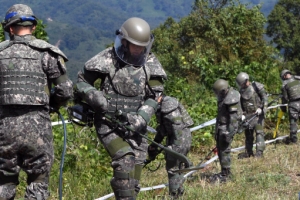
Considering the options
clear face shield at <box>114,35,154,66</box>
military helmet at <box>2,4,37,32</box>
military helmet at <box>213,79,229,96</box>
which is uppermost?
military helmet at <box>2,4,37,32</box>

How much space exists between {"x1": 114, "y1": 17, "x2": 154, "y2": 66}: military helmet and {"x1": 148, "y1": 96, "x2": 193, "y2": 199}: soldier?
1.47m

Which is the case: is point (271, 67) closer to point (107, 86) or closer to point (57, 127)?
point (57, 127)

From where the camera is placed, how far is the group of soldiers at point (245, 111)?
27.8 feet

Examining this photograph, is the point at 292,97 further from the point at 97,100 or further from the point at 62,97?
the point at 62,97

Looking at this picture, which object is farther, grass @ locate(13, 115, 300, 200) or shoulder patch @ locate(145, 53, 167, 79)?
grass @ locate(13, 115, 300, 200)

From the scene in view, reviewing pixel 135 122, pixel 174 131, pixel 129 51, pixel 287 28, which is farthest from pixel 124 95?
pixel 287 28

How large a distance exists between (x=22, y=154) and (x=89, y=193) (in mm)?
2401

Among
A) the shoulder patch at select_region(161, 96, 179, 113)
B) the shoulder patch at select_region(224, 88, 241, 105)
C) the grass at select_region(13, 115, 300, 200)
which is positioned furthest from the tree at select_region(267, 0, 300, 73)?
the shoulder patch at select_region(161, 96, 179, 113)

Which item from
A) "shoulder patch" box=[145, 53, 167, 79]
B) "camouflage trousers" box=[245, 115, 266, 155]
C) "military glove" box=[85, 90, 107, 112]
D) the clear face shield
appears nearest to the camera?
"military glove" box=[85, 90, 107, 112]

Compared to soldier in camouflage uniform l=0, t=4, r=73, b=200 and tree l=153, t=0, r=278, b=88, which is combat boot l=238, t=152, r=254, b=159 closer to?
tree l=153, t=0, r=278, b=88

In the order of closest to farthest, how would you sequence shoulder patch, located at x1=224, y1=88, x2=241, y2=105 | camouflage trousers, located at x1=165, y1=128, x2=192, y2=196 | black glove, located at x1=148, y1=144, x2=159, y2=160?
camouflage trousers, located at x1=165, y1=128, x2=192, y2=196 < black glove, located at x1=148, y1=144, x2=159, y2=160 < shoulder patch, located at x1=224, y1=88, x2=241, y2=105

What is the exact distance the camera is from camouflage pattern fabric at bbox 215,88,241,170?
8.42 metres

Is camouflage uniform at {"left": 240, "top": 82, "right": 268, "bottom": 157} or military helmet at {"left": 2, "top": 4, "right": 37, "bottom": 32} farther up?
military helmet at {"left": 2, "top": 4, "right": 37, "bottom": 32}

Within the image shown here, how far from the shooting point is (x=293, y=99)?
12.9m
